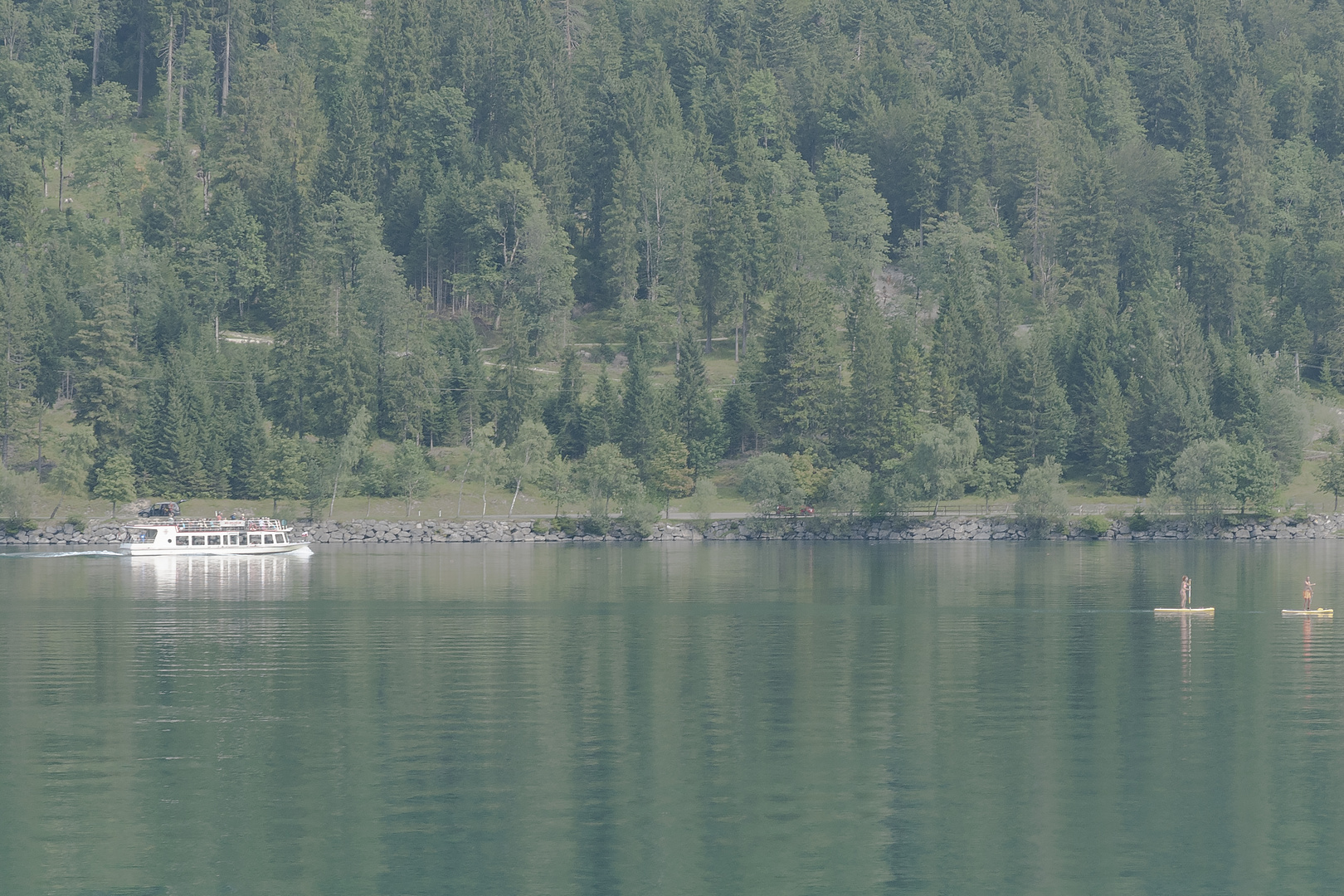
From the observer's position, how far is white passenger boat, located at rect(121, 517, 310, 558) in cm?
14412

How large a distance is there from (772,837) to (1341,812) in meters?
13.7

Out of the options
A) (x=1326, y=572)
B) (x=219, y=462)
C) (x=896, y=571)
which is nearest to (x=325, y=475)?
(x=219, y=462)

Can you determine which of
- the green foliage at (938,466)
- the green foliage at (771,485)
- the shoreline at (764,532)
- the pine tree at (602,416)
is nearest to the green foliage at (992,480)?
the green foliage at (938,466)

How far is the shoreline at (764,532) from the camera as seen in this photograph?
537 feet

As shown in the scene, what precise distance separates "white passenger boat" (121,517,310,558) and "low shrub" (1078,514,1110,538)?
77163 mm

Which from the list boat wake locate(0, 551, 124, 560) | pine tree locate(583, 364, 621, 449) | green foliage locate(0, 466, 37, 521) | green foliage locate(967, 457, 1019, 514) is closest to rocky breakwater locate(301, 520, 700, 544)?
pine tree locate(583, 364, 621, 449)

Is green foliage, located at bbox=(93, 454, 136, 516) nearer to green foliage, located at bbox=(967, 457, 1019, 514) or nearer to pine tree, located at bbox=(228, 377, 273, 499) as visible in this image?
pine tree, located at bbox=(228, 377, 273, 499)

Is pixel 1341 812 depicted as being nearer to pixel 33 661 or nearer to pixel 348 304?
pixel 33 661

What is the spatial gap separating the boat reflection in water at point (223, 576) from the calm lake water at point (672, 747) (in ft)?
35.5

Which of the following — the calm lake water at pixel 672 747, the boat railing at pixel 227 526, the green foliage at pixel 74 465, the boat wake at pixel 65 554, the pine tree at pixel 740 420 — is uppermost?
the pine tree at pixel 740 420

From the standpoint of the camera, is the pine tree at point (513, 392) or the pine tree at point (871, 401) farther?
the pine tree at point (513, 392)

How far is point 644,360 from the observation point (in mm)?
198375

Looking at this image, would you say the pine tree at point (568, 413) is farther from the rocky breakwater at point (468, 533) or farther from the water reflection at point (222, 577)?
the water reflection at point (222, 577)

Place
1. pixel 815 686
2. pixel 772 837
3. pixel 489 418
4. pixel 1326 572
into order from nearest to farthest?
pixel 772 837, pixel 815 686, pixel 1326 572, pixel 489 418
